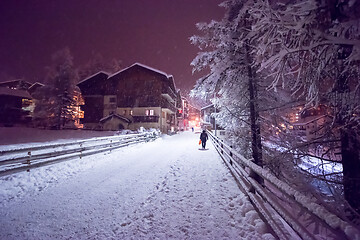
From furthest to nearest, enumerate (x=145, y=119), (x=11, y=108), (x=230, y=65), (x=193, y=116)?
(x=193, y=116)
(x=11, y=108)
(x=145, y=119)
(x=230, y=65)

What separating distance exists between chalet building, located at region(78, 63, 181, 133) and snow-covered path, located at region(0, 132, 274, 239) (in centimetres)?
2882

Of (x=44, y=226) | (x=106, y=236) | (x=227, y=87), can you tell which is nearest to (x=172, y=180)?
(x=106, y=236)

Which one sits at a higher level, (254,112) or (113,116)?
(113,116)

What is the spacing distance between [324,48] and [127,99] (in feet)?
119

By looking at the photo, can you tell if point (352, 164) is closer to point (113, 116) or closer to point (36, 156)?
point (36, 156)

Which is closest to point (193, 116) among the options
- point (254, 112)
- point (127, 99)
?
point (127, 99)

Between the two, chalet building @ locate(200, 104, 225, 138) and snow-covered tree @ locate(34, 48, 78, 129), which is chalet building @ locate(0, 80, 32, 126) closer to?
snow-covered tree @ locate(34, 48, 78, 129)

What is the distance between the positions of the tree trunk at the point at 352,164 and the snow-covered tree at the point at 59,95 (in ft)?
141

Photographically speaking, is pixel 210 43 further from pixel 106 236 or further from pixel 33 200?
pixel 33 200

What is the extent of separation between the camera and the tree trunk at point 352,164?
3836 millimetres

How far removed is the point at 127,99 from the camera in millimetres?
36438

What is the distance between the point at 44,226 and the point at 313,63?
6630mm

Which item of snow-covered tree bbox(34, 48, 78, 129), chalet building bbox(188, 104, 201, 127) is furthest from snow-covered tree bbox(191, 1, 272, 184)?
chalet building bbox(188, 104, 201, 127)

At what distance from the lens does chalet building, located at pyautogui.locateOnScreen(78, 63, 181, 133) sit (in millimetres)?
35188
